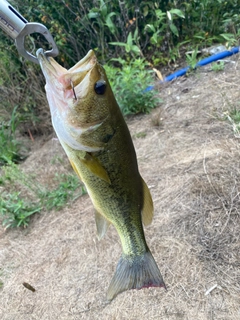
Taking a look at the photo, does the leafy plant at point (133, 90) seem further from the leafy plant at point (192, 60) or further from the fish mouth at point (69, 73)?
the fish mouth at point (69, 73)

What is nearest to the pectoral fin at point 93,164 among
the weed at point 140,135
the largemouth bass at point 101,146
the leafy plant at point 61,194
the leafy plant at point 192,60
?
the largemouth bass at point 101,146

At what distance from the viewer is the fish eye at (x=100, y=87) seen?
1.22 m

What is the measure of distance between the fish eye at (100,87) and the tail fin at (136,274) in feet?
2.54

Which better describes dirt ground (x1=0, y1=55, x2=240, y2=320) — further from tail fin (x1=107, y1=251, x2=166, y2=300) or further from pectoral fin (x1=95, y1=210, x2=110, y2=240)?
pectoral fin (x1=95, y1=210, x2=110, y2=240)

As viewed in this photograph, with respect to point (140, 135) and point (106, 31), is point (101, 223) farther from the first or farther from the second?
→ point (106, 31)

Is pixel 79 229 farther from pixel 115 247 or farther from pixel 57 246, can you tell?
pixel 115 247

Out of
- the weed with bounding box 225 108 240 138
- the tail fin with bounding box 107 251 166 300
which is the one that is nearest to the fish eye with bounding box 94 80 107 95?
the tail fin with bounding box 107 251 166 300

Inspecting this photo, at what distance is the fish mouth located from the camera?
1.18 m

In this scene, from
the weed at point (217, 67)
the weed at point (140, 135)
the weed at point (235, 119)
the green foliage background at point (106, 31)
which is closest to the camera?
the weed at point (235, 119)

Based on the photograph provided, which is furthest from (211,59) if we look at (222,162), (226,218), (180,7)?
(226,218)

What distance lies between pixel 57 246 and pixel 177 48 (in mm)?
3748

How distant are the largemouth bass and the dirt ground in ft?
3.26

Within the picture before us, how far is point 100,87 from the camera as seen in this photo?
1.23 m

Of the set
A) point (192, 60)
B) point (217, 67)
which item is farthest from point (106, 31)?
point (217, 67)
